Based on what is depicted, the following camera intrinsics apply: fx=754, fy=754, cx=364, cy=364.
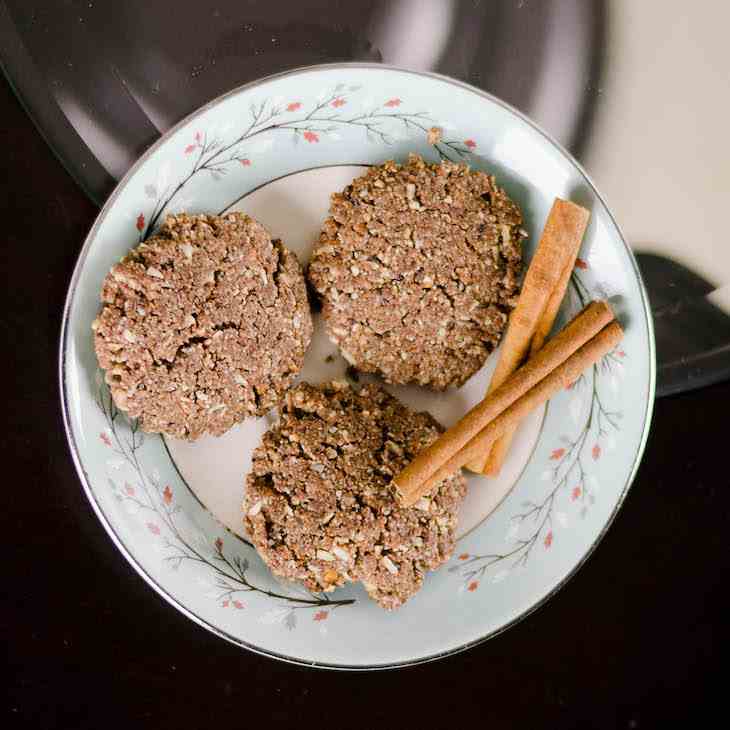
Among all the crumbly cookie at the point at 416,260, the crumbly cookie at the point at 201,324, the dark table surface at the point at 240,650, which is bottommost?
the dark table surface at the point at 240,650

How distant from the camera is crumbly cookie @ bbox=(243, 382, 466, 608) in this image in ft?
3.13

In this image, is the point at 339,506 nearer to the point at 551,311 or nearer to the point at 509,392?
the point at 509,392

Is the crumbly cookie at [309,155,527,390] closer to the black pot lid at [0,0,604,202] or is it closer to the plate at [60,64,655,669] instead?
the plate at [60,64,655,669]

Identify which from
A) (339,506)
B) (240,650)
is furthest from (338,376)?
(240,650)

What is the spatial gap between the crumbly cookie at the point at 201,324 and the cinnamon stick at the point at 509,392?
217mm

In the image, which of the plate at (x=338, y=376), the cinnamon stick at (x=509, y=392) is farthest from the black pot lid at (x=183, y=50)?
the cinnamon stick at (x=509, y=392)

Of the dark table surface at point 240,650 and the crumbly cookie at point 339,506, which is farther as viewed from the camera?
the dark table surface at point 240,650

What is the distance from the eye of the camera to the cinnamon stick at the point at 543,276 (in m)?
0.95

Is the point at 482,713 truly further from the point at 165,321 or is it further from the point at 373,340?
the point at 165,321

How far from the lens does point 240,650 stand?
120 centimetres

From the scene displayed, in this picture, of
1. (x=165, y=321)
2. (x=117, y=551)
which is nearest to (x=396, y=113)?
(x=165, y=321)

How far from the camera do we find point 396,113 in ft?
3.23

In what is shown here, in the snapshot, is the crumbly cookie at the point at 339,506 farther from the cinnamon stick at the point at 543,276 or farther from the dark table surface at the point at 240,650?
the dark table surface at the point at 240,650

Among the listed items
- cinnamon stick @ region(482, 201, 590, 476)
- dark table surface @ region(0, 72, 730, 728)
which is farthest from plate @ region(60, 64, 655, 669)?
dark table surface @ region(0, 72, 730, 728)
